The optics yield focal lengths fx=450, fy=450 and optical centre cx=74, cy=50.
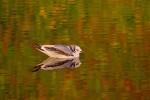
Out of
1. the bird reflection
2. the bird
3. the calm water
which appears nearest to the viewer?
the calm water

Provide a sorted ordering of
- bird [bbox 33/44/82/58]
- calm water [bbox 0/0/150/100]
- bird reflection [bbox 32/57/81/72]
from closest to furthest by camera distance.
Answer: calm water [bbox 0/0/150/100] → bird reflection [bbox 32/57/81/72] → bird [bbox 33/44/82/58]

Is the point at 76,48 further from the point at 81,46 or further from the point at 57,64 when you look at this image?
the point at 57,64

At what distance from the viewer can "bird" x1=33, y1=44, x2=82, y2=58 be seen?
156 inches

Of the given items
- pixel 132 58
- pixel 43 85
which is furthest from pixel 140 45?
pixel 43 85

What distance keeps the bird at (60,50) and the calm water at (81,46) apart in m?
0.05

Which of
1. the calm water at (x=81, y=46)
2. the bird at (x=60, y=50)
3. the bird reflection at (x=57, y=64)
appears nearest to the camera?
the calm water at (x=81, y=46)

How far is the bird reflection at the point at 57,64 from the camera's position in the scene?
3.84m

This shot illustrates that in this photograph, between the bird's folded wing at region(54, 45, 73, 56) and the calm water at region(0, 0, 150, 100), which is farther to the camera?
the bird's folded wing at region(54, 45, 73, 56)

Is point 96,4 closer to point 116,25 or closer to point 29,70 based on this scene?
point 116,25

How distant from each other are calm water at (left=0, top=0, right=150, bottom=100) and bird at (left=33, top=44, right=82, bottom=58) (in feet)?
0.16

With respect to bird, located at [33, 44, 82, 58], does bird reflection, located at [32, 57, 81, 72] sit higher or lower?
lower

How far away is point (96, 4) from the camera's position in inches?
171

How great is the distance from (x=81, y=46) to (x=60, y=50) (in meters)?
0.20

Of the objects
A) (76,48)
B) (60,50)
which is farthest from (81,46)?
(60,50)
